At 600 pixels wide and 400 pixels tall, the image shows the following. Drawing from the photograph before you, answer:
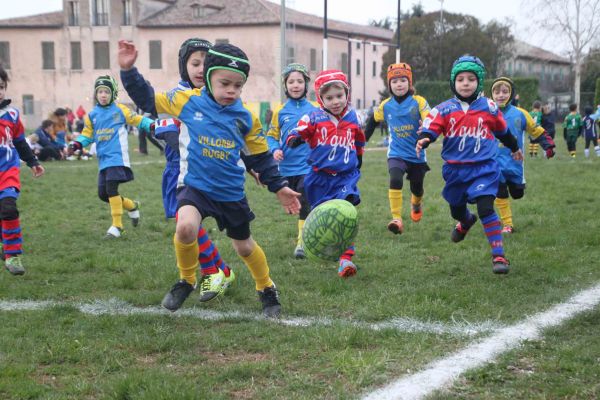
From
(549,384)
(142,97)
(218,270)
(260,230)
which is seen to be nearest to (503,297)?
(549,384)

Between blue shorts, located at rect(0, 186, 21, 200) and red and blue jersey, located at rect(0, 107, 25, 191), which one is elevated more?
red and blue jersey, located at rect(0, 107, 25, 191)

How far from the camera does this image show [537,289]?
5.95 meters

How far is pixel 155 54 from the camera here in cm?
5794

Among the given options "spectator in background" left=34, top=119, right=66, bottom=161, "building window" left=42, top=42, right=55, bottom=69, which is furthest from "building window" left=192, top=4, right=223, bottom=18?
"spectator in background" left=34, top=119, right=66, bottom=161

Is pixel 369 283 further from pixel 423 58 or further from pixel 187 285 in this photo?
pixel 423 58

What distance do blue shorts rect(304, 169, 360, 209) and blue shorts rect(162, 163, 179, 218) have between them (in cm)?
138

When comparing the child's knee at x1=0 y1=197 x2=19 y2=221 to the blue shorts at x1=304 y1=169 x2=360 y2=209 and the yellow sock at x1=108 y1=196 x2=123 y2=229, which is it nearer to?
the yellow sock at x1=108 y1=196 x2=123 y2=229

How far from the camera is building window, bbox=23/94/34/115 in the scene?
59041 mm

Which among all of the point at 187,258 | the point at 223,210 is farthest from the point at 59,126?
the point at 223,210

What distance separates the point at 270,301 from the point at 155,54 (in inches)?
2172

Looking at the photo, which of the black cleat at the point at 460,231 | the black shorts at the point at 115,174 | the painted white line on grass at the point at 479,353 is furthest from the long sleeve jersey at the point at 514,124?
the black shorts at the point at 115,174

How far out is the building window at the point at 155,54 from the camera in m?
57.8

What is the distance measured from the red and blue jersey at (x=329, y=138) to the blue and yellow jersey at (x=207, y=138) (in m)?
1.53

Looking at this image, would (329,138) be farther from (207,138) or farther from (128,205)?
(128,205)
